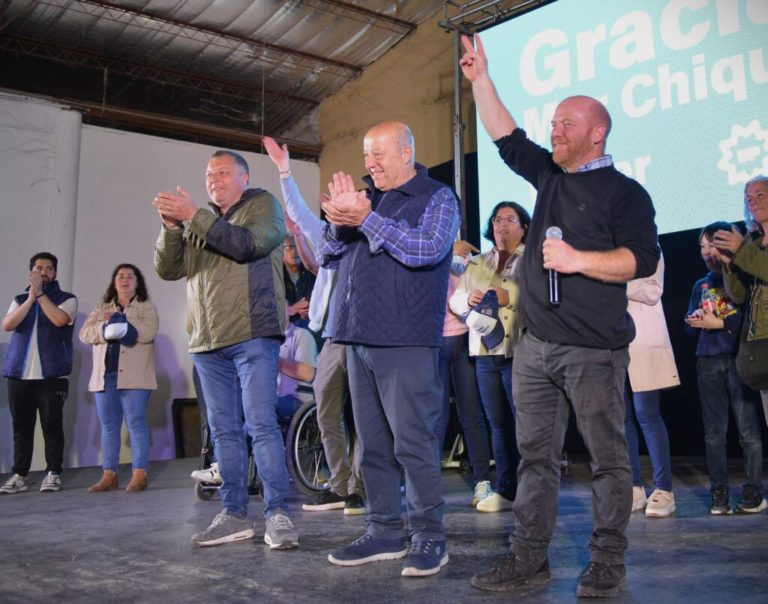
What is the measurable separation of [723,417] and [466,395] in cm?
119

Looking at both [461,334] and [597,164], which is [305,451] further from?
[597,164]

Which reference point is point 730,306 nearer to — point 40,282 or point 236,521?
point 236,521

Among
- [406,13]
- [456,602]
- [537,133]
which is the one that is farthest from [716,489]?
[406,13]

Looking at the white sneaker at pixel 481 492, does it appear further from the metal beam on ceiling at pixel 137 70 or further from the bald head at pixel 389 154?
the metal beam on ceiling at pixel 137 70

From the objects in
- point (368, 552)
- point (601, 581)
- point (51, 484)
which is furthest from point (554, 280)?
point (51, 484)

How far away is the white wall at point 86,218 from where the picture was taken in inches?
269

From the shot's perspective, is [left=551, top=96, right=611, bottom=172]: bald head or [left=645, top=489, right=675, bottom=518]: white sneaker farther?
[left=645, top=489, right=675, bottom=518]: white sneaker

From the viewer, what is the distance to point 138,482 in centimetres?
447

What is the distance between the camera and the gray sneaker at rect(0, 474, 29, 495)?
456 centimetres

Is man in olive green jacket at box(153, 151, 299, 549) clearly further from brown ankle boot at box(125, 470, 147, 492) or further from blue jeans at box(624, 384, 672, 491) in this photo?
brown ankle boot at box(125, 470, 147, 492)

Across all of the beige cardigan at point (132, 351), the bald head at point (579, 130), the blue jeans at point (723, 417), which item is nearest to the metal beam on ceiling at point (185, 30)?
the beige cardigan at point (132, 351)

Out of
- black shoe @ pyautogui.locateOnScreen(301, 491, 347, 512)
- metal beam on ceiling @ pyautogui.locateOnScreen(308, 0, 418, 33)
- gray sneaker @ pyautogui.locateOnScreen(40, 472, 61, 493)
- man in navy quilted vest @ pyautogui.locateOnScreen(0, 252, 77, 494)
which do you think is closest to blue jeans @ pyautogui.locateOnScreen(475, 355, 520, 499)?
black shoe @ pyautogui.locateOnScreen(301, 491, 347, 512)

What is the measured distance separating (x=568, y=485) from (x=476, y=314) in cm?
131

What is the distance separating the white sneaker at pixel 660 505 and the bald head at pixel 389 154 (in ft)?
5.69
